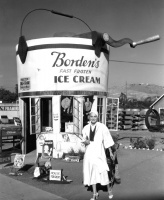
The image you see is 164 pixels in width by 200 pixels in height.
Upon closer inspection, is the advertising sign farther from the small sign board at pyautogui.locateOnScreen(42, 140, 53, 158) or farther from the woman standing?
the woman standing

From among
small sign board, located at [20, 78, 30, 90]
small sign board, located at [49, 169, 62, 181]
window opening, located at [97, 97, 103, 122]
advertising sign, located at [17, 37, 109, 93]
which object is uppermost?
advertising sign, located at [17, 37, 109, 93]

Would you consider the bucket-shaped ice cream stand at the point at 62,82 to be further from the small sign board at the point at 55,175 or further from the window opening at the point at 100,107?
the small sign board at the point at 55,175

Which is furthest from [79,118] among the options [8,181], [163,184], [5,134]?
[163,184]

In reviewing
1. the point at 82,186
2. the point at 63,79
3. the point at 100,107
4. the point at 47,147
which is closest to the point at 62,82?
the point at 63,79

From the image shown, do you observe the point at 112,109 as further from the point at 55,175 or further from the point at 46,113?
the point at 55,175

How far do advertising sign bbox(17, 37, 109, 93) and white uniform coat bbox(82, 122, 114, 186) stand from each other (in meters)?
4.62

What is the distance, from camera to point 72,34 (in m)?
10.7

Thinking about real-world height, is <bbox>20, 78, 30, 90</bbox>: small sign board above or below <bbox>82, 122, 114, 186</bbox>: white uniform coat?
above

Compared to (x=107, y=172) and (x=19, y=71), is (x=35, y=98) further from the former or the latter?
(x=107, y=172)

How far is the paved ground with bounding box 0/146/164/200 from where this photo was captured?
5797 mm

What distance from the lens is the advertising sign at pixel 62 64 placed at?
9.94 m

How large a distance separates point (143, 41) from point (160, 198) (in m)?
4.03

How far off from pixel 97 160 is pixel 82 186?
118 cm

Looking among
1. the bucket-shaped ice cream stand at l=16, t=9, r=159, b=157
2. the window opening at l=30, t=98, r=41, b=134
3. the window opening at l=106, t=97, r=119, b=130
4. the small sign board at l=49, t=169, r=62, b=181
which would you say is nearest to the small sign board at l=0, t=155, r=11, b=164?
the bucket-shaped ice cream stand at l=16, t=9, r=159, b=157
